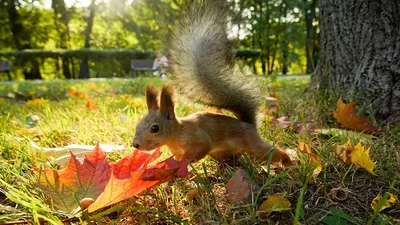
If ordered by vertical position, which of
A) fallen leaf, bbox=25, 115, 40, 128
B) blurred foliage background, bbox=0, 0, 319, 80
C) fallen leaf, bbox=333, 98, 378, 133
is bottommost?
fallen leaf, bbox=333, 98, 378, 133

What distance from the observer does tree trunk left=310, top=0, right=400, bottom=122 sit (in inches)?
64.0

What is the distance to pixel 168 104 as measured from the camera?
1204 millimetres

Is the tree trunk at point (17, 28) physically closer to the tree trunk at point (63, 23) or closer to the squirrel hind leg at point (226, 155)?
the tree trunk at point (63, 23)

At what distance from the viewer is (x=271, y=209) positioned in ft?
2.45

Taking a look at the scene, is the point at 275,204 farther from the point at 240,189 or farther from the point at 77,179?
the point at 77,179

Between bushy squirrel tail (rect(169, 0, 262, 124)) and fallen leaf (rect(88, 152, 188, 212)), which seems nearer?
fallen leaf (rect(88, 152, 188, 212))

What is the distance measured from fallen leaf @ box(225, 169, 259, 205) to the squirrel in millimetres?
259

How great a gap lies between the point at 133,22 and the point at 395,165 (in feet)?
71.0

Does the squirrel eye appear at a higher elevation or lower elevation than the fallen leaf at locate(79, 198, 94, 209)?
higher

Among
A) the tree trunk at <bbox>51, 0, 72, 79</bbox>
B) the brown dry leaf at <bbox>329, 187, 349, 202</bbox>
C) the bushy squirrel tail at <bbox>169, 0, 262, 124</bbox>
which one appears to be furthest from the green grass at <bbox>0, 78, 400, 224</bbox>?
the tree trunk at <bbox>51, 0, 72, 79</bbox>

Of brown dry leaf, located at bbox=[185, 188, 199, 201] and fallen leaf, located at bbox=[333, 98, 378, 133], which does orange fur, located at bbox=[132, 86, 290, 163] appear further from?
fallen leaf, located at bbox=[333, 98, 378, 133]

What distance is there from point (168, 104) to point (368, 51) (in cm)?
123

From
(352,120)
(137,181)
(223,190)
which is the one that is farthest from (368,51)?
(137,181)

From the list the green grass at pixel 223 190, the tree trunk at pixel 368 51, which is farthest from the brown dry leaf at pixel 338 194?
the tree trunk at pixel 368 51
